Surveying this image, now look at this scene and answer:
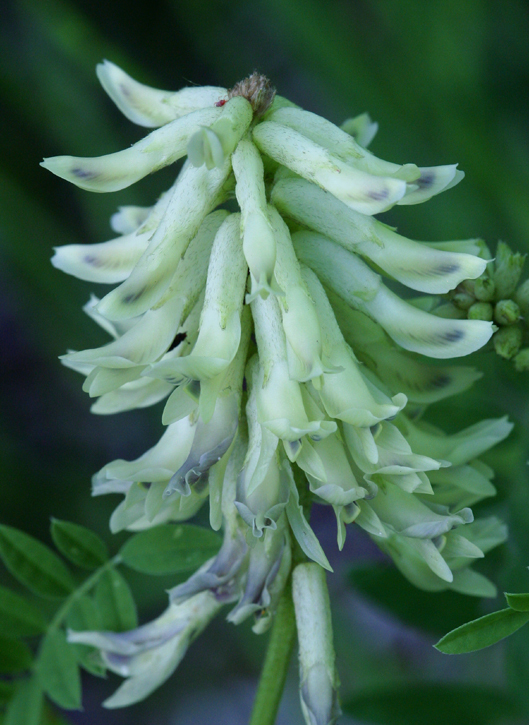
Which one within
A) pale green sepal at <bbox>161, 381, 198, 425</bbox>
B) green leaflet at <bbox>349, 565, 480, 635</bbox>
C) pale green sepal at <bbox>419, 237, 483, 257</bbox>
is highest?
pale green sepal at <bbox>419, 237, 483, 257</bbox>

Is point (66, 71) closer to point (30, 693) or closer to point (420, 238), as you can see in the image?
point (420, 238)

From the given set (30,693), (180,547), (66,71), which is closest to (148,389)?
(180,547)

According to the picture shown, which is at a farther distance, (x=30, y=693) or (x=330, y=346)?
(x=30, y=693)

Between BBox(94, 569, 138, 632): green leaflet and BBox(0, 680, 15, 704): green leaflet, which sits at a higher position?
BBox(94, 569, 138, 632): green leaflet

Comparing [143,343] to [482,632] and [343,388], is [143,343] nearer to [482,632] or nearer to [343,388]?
[343,388]

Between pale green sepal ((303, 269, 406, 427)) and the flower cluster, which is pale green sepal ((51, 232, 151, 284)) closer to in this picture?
the flower cluster

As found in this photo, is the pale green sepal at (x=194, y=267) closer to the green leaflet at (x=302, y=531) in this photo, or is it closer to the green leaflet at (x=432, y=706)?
the green leaflet at (x=302, y=531)

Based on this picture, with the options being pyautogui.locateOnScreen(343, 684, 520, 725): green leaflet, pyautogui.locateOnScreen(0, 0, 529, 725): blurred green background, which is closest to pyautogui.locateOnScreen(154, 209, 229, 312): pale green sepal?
pyautogui.locateOnScreen(343, 684, 520, 725): green leaflet
